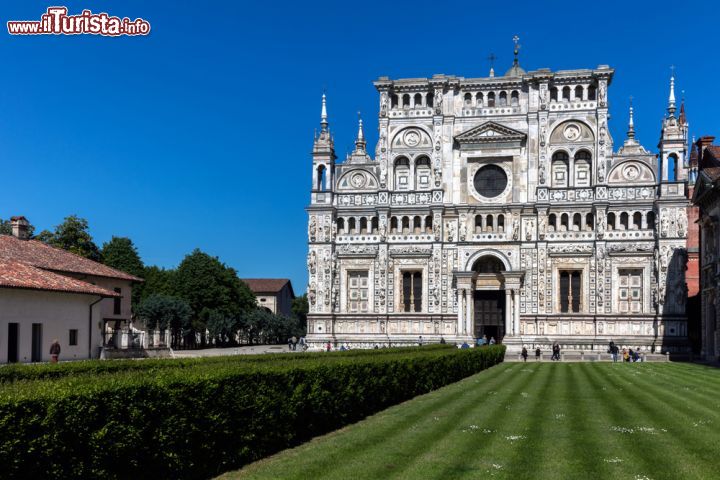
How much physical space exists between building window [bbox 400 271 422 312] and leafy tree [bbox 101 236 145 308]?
41.2 metres

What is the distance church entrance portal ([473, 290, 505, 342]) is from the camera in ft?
224

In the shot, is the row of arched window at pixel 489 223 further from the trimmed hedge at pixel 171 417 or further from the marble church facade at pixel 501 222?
the trimmed hedge at pixel 171 417

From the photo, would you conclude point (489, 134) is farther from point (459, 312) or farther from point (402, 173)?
point (459, 312)

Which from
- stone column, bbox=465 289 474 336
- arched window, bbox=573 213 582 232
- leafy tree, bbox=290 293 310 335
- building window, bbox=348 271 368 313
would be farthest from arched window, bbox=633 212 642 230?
leafy tree, bbox=290 293 310 335

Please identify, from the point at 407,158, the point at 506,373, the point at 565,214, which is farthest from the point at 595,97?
the point at 506,373

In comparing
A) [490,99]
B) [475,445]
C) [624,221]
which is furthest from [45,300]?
[624,221]

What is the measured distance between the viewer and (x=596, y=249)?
64750 millimetres

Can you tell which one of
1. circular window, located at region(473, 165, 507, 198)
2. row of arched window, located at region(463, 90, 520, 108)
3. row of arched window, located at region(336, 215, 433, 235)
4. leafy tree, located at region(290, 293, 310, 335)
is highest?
row of arched window, located at region(463, 90, 520, 108)

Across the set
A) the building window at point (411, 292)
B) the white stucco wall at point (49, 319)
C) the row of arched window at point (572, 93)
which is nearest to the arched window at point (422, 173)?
the building window at point (411, 292)

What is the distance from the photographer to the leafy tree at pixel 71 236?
257 ft

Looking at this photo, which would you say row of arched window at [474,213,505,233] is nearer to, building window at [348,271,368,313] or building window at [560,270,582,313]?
building window at [560,270,582,313]

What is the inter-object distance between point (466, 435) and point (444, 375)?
47.7 feet

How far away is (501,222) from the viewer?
6756 cm

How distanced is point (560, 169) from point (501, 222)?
707 cm
